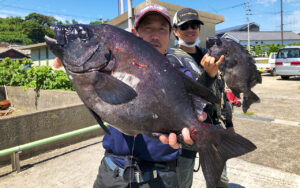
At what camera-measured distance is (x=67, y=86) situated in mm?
7645

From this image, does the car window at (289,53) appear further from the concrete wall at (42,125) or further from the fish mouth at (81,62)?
the fish mouth at (81,62)

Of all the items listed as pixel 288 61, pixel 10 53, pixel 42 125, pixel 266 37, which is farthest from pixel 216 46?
pixel 266 37

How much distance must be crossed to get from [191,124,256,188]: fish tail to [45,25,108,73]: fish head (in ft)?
2.40

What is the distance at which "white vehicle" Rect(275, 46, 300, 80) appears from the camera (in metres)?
15.3

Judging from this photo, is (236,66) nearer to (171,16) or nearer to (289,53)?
(171,16)

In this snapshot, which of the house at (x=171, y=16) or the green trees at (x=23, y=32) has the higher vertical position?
the green trees at (x=23, y=32)

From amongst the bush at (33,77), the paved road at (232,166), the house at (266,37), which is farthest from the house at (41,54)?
the house at (266,37)

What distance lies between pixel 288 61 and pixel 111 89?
58.5 feet

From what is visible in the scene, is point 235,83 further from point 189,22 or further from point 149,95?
point 149,95

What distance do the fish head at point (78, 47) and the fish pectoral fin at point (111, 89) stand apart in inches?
3.4

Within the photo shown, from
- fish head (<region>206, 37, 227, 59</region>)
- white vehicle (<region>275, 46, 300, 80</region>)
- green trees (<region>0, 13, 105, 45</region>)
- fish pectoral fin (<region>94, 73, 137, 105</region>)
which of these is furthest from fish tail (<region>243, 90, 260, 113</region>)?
green trees (<region>0, 13, 105, 45</region>)

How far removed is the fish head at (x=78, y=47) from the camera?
127 cm

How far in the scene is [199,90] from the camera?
141 cm

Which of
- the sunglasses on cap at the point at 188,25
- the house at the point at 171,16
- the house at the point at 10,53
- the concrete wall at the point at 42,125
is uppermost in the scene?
the house at the point at 10,53
